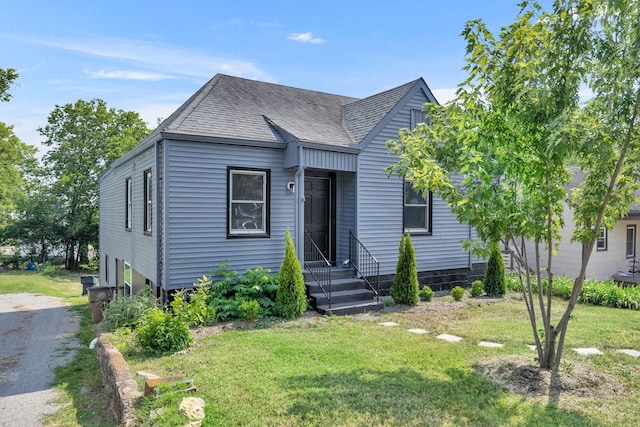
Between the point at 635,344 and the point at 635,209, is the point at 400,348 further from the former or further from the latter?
the point at 635,209

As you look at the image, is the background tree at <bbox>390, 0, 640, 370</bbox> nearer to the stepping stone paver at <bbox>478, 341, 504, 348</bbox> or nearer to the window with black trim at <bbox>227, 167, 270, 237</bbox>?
the stepping stone paver at <bbox>478, 341, 504, 348</bbox>

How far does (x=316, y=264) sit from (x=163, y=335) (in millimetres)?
4577

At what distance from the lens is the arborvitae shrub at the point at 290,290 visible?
26.6ft

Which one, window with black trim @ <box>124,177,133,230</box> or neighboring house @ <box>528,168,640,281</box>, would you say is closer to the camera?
window with black trim @ <box>124,177,133,230</box>

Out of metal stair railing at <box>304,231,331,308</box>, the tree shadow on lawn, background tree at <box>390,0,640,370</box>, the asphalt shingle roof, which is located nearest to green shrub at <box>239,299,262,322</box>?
metal stair railing at <box>304,231,331,308</box>

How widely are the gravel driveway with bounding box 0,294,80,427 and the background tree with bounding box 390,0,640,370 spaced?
5.43 metres

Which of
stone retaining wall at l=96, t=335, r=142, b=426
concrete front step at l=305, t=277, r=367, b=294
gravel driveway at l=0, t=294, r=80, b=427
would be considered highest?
concrete front step at l=305, t=277, r=367, b=294

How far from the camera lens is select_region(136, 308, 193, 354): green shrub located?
236 inches

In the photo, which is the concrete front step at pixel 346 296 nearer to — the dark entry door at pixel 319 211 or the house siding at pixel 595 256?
the dark entry door at pixel 319 211

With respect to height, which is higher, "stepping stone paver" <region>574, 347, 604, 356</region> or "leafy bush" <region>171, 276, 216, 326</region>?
"leafy bush" <region>171, 276, 216, 326</region>

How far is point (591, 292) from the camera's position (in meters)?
10.2

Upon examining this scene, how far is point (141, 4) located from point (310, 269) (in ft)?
23.0

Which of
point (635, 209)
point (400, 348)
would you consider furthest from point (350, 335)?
point (635, 209)

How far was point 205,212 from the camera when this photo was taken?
339 inches
